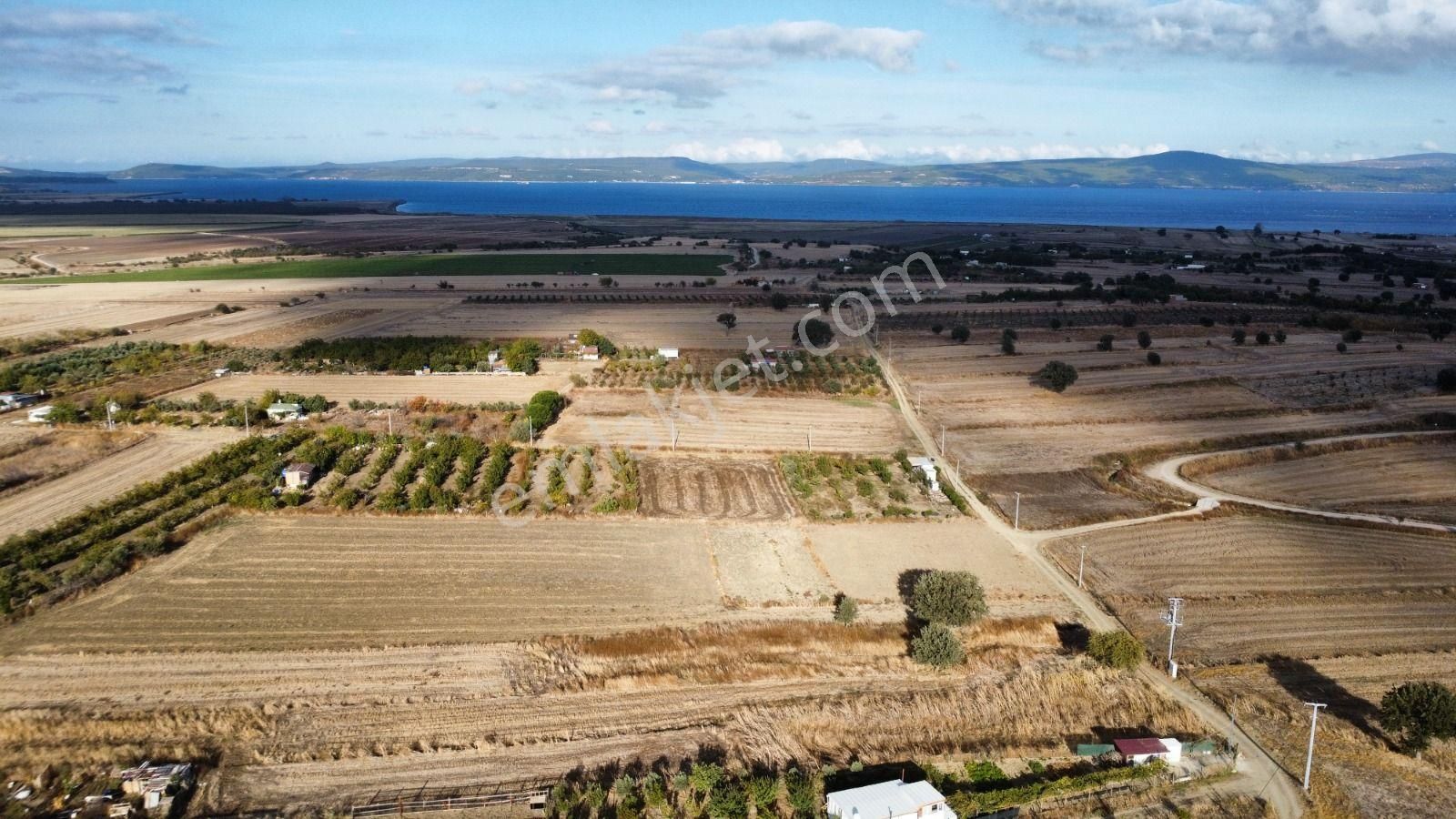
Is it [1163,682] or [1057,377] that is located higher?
[1057,377]

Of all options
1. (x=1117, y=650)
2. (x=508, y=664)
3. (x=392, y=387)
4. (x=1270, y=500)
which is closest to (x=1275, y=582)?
(x=1270, y=500)

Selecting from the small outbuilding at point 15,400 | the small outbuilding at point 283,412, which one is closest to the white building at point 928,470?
the small outbuilding at point 283,412

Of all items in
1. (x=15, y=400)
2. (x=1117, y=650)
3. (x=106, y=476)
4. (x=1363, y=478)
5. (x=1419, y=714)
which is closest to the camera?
(x=1419, y=714)

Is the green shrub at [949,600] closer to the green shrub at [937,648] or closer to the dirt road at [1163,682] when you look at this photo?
the green shrub at [937,648]

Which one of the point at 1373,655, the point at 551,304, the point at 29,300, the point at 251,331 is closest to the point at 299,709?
the point at 1373,655

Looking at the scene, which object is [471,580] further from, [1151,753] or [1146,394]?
[1146,394]

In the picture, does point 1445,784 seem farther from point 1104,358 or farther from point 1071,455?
point 1104,358

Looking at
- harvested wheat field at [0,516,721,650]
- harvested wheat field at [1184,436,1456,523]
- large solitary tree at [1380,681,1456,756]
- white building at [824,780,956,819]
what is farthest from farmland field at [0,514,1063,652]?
harvested wheat field at [1184,436,1456,523]

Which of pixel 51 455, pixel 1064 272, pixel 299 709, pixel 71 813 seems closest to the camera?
pixel 71 813
